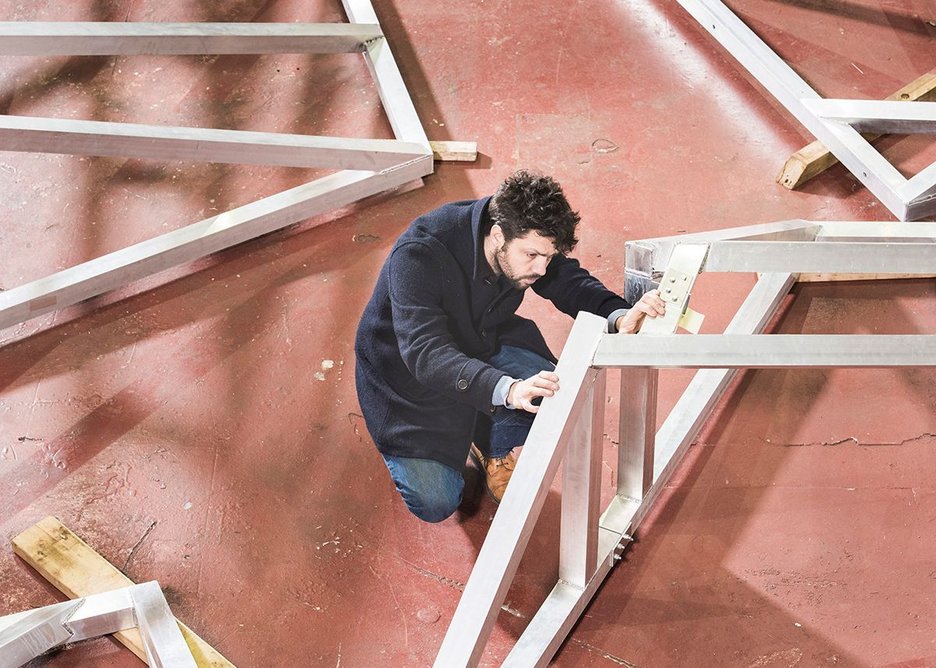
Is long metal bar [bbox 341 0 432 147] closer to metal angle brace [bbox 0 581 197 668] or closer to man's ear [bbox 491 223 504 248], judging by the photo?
man's ear [bbox 491 223 504 248]

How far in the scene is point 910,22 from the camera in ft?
17.6

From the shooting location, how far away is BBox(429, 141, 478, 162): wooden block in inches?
180

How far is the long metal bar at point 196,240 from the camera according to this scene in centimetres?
387

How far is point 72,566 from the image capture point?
308cm

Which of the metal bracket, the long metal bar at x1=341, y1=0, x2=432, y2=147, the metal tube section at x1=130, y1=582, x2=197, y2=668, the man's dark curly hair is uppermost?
the man's dark curly hair

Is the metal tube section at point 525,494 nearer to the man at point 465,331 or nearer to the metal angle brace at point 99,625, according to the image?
the man at point 465,331

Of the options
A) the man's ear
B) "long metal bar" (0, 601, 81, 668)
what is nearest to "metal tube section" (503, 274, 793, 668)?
the man's ear

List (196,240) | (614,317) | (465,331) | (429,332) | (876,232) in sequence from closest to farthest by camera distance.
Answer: (429,332) < (614,317) < (465,331) < (876,232) < (196,240)

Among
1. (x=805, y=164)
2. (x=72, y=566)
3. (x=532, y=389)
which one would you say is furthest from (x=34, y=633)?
(x=805, y=164)

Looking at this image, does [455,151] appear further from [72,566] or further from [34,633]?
[34,633]

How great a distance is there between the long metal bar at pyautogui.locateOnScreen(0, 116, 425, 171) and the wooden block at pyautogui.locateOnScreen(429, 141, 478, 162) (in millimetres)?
164

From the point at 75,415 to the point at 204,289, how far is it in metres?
0.73

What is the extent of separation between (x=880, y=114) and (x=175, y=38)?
3.04m

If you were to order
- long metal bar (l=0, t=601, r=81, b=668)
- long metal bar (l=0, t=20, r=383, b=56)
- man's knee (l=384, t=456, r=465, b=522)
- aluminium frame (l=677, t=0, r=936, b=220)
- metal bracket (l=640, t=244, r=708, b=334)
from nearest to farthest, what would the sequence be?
metal bracket (l=640, t=244, r=708, b=334) < long metal bar (l=0, t=601, r=81, b=668) < man's knee (l=384, t=456, r=465, b=522) < aluminium frame (l=677, t=0, r=936, b=220) < long metal bar (l=0, t=20, r=383, b=56)
